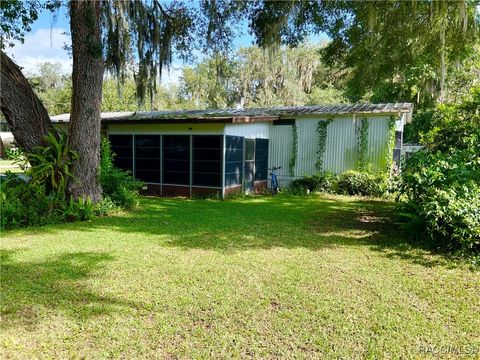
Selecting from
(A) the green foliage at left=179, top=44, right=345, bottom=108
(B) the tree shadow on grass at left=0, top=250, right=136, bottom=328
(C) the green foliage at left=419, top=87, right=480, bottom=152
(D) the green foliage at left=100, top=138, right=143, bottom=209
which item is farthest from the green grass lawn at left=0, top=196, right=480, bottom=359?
(A) the green foliage at left=179, top=44, right=345, bottom=108

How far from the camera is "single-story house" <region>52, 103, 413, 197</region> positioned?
1055 centimetres

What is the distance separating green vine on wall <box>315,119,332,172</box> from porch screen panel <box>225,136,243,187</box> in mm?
2826

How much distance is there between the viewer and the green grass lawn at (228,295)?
2.70 m

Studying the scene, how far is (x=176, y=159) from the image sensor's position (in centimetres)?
1109

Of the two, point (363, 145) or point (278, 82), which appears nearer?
point (363, 145)

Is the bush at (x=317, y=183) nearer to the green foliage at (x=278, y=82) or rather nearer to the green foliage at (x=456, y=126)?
the green foliage at (x=456, y=126)

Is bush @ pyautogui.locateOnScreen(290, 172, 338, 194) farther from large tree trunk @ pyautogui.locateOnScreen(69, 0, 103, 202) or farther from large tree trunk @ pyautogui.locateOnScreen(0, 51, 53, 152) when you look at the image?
large tree trunk @ pyautogui.locateOnScreen(0, 51, 53, 152)

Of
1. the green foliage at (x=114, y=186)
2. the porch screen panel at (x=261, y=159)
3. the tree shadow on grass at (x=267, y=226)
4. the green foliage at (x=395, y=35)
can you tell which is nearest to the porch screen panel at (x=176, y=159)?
the tree shadow on grass at (x=267, y=226)

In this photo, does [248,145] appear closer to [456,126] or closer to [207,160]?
[207,160]

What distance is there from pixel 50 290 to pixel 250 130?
8828mm

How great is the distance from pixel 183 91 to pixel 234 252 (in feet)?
114

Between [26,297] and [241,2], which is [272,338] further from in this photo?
[241,2]

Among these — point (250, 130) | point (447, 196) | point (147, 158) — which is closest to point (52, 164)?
point (147, 158)

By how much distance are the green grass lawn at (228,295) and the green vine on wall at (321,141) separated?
245 inches
